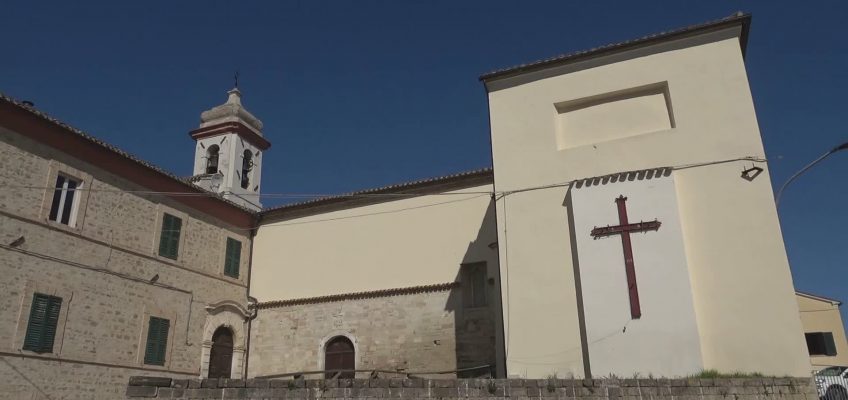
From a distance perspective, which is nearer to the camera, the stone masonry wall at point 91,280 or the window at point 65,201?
the stone masonry wall at point 91,280

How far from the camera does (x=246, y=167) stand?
27.3m

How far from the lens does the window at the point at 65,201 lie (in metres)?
15.4

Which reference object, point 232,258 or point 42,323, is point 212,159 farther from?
point 42,323

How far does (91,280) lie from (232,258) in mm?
5260

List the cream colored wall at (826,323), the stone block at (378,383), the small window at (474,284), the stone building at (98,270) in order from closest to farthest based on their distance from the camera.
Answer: the stone block at (378,383), the stone building at (98,270), the small window at (474,284), the cream colored wall at (826,323)

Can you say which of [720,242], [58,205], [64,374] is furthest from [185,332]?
[720,242]

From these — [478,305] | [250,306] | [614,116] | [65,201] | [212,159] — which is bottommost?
[478,305]

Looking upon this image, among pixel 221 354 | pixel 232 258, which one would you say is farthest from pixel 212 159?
pixel 221 354

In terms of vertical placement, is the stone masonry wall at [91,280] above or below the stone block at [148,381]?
above

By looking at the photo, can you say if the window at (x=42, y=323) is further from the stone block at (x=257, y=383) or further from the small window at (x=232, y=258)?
the stone block at (x=257, y=383)

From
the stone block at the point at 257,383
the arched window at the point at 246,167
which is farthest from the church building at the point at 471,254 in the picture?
the arched window at the point at 246,167

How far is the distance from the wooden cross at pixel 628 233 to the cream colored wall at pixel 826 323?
20.6 m

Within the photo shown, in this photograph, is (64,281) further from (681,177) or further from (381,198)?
(681,177)

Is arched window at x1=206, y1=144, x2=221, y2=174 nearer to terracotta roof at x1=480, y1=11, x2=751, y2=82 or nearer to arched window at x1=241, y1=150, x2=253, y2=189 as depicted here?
arched window at x1=241, y1=150, x2=253, y2=189
